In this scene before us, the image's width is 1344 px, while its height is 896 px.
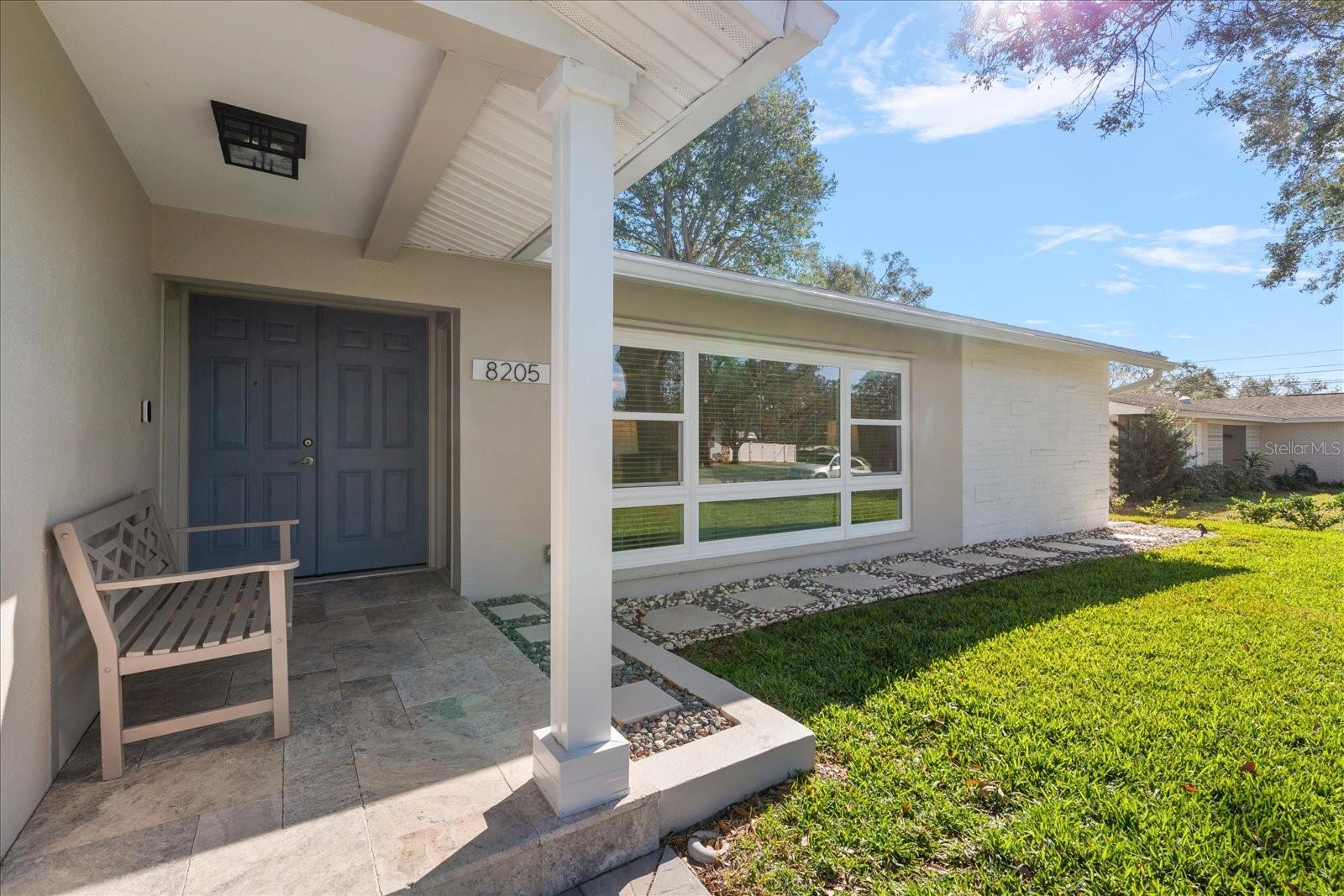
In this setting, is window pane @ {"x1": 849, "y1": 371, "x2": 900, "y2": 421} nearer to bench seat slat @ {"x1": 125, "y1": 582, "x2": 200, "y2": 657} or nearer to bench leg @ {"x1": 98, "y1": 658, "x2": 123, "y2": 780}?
bench seat slat @ {"x1": 125, "y1": 582, "x2": 200, "y2": 657}

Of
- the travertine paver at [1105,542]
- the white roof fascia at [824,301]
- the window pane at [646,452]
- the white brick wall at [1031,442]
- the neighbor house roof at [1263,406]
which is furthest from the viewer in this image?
the neighbor house roof at [1263,406]

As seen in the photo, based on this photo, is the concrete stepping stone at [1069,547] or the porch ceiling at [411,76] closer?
the porch ceiling at [411,76]

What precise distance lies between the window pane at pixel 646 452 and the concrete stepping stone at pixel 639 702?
2.09 m

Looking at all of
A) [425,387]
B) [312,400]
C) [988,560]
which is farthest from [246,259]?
[988,560]

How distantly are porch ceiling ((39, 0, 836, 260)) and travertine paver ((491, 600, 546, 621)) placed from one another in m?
2.51

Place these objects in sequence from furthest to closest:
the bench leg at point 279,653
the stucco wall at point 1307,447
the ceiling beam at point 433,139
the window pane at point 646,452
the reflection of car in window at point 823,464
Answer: the stucco wall at point 1307,447 < the reflection of car in window at point 823,464 < the window pane at point 646,452 < the bench leg at point 279,653 < the ceiling beam at point 433,139

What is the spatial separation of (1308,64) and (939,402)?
625cm

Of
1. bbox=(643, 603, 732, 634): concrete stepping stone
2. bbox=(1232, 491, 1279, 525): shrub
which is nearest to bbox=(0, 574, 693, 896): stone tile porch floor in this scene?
bbox=(643, 603, 732, 634): concrete stepping stone

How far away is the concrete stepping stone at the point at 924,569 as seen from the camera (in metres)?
5.81

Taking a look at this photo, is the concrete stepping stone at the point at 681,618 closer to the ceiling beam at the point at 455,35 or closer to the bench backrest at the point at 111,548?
the bench backrest at the point at 111,548

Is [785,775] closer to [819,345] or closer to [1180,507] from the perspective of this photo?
[819,345]

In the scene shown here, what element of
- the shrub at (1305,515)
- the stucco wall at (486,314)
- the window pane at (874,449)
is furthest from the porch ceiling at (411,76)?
the shrub at (1305,515)

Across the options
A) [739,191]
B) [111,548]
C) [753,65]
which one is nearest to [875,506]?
[753,65]

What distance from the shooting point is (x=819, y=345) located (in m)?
5.96
